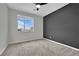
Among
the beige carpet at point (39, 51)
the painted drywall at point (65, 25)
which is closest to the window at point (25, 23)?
the painted drywall at point (65, 25)

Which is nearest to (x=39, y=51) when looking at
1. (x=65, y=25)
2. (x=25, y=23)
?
(x=65, y=25)

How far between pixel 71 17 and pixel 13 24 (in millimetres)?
3543

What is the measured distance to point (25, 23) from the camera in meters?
4.76

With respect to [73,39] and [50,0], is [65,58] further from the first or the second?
[73,39]

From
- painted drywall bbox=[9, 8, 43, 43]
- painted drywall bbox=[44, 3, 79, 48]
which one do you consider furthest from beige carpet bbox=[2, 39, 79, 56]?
painted drywall bbox=[9, 8, 43, 43]

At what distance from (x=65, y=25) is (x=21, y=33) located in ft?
10.0

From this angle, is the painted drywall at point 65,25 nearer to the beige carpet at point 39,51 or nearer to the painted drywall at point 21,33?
the beige carpet at point 39,51

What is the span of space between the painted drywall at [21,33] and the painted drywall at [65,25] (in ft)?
3.17

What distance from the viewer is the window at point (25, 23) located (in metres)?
4.44

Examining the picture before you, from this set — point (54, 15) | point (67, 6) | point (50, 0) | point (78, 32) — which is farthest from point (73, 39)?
point (50, 0)

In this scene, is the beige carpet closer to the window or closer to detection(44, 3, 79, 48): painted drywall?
detection(44, 3, 79, 48): painted drywall

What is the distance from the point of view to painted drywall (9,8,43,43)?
155 inches

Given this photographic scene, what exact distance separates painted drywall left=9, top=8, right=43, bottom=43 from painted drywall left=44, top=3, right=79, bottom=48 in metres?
0.97

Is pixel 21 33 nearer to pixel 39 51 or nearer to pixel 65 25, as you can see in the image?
pixel 39 51
